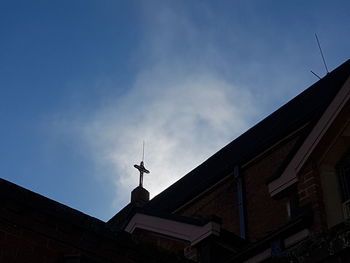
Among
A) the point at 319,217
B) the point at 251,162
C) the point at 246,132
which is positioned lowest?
the point at 319,217

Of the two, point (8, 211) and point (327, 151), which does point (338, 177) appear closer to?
point (327, 151)

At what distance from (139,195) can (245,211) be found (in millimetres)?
9897

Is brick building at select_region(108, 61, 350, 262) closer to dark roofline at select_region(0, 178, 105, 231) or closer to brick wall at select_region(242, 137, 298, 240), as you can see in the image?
brick wall at select_region(242, 137, 298, 240)

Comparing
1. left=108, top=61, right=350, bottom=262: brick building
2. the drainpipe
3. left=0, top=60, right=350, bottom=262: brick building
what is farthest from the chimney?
the drainpipe

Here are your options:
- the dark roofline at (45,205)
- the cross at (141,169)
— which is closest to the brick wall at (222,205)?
the dark roofline at (45,205)

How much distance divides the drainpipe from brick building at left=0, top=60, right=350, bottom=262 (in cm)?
3

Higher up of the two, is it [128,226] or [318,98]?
[318,98]

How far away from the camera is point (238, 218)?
43.1 ft

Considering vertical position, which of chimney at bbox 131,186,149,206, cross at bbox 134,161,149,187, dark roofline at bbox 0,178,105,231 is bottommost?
dark roofline at bbox 0,178,105,231

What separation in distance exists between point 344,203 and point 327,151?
0.99 metres

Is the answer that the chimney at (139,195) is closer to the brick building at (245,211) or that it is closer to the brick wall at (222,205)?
the brick building at (245,211)

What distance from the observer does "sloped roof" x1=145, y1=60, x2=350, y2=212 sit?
1295 centimetres

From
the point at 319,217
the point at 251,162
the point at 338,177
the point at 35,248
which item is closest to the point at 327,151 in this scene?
the point at 338,177

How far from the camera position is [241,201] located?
1311 cm
